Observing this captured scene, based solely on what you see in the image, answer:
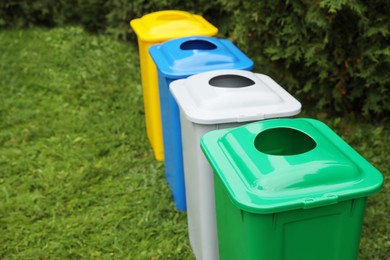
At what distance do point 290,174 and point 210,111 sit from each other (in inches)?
27.3

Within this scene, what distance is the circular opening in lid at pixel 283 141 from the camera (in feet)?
7.02

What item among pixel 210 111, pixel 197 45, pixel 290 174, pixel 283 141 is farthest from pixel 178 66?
pixel 290 174

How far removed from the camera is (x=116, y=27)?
697cm

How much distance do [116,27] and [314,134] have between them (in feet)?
17.7

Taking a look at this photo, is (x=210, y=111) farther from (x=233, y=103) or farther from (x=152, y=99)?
(x=152, y=99)

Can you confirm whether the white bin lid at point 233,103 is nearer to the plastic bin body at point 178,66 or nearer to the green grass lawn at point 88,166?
the plastic bin body at point 178,66

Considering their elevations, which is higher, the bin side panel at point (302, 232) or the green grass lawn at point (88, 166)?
the bin side panel at point (302, 232)

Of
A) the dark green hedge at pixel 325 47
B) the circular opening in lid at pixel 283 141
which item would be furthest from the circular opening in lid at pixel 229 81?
the dark green hedge at pixel 325 47

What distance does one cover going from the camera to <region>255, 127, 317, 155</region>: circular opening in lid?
2139mm

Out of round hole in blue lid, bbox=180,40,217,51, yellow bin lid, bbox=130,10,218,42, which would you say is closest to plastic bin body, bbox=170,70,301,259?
round hole in blue lid, bbox=180,40,217,51

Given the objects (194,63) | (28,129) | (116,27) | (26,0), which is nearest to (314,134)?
(194,63)

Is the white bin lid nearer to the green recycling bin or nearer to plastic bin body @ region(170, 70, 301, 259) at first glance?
plastic bin body @ region(170, 70, 301, 259)

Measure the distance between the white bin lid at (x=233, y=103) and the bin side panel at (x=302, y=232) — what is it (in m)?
0.53

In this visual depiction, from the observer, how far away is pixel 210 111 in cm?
236
